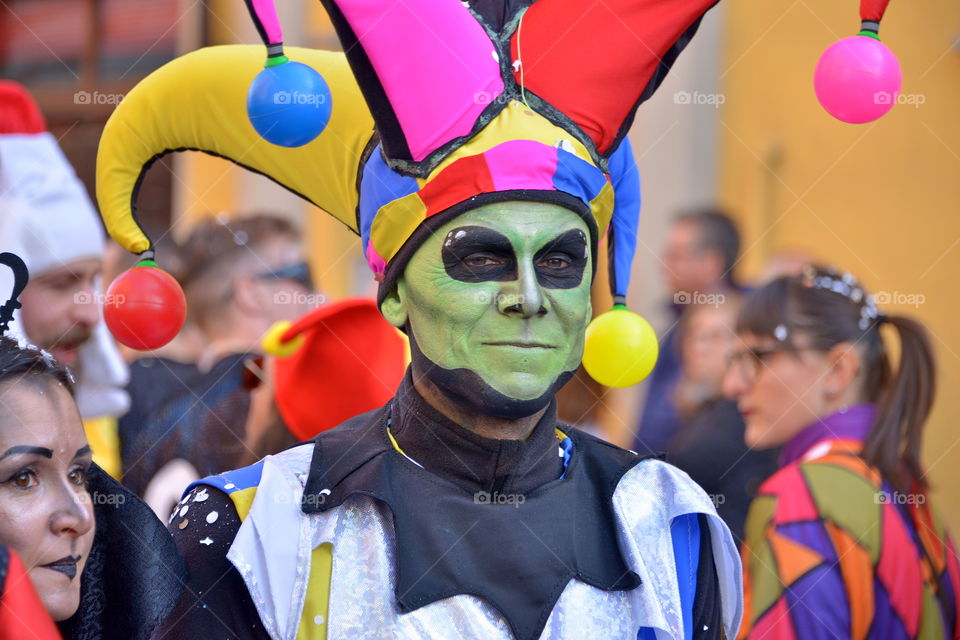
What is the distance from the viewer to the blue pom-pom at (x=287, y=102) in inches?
93.9

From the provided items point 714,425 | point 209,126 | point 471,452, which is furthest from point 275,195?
point 471,452

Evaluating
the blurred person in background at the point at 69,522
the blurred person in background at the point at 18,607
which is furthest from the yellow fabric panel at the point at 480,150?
the blurred person in background at the point at 18,607

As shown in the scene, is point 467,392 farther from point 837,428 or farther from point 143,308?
point 837,428

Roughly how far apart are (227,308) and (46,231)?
1.28 meters

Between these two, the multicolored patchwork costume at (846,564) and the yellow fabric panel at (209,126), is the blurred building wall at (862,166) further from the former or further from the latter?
the yellow fabric panel at (209,126)

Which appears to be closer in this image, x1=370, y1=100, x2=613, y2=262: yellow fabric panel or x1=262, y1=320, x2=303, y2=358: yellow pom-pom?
x1=370, y1=100, x2=613, y2=262: yellow fabric panel

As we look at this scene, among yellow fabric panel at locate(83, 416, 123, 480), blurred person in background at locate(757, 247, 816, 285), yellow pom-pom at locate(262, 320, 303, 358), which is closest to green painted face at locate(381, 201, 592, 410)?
yellow pom-pom at locate(262, 320, 303, 358)

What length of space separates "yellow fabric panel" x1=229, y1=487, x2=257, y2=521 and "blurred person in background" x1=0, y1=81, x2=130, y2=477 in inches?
50.8

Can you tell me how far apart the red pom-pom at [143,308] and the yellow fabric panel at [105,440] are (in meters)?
1.83

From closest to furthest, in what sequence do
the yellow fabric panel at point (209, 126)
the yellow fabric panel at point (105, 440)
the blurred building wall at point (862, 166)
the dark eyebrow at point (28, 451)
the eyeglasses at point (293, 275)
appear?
the dark eyebrow at point (28, 451) < the yellow fabric panel at point (209, 126) < the yellow fabric panel at point (105, 440) < the eyeglasses at point (293, 275) < the blurred building wall at point (862, 166)

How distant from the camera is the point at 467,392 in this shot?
2473 millimetres

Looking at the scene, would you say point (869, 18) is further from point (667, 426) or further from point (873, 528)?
point (667, 426)

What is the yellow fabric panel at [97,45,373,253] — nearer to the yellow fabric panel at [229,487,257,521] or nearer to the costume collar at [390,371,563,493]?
the costume collar at [390,371,563,493]

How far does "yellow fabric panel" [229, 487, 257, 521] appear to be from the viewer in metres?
2.42
